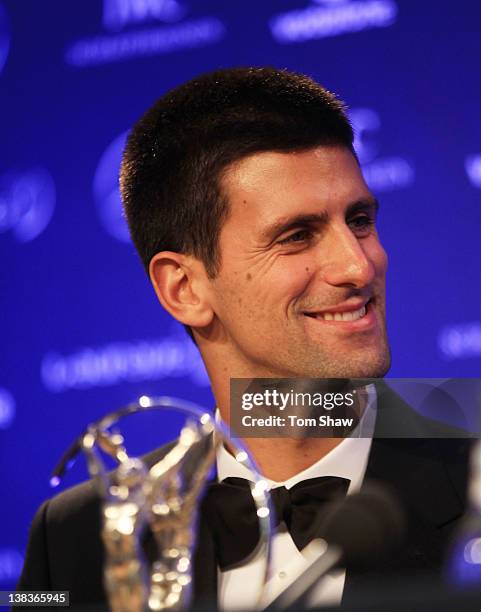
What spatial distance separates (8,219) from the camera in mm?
2232

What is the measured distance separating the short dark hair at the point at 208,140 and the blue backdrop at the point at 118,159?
0.33 meters

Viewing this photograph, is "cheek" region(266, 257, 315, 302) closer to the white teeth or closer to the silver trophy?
the white teeth

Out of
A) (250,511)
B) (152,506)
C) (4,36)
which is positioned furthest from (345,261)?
(4,36)

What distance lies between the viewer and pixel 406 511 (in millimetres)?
1479

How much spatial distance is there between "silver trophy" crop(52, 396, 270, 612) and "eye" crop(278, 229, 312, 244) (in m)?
0.57

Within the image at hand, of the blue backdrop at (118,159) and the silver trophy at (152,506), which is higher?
the blue backdrop at (118,159)

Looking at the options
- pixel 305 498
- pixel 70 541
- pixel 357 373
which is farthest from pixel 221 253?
pixel 70 541

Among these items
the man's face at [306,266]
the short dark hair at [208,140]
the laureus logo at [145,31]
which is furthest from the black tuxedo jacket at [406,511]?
the laureus logo at [145,31]

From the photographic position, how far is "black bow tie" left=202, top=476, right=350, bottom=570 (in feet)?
4.89

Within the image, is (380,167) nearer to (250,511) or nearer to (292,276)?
(292,276)

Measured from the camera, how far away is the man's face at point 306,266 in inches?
60.4

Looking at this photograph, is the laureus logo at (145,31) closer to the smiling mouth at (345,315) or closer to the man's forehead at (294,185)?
Answer: the man's forehead at (294,185)

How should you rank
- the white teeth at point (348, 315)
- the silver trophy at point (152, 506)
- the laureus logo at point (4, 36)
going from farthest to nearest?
the laureus logo at point (4, 36) → the white teeth at point (348, 315) → the silver trophy at point (152, 506)

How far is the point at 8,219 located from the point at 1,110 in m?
0.26
